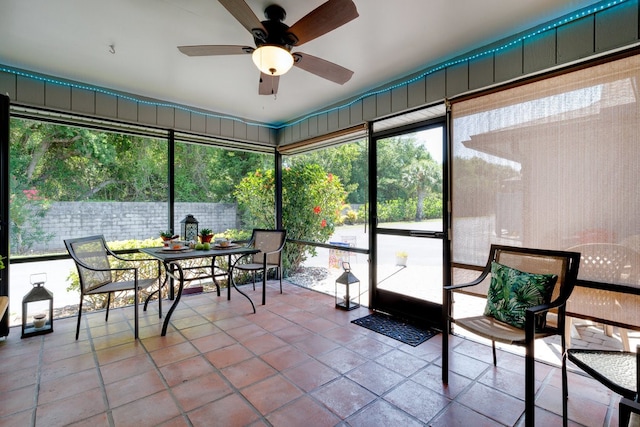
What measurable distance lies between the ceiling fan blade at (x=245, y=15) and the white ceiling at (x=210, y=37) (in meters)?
0.22

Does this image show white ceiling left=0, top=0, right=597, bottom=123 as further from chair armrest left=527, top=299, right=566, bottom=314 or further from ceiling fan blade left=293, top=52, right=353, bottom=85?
chair armrest left=527, top=299, right=566, bottom=314

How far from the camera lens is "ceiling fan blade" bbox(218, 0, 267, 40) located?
5.29 feet

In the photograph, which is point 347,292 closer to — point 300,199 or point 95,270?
point 300,199

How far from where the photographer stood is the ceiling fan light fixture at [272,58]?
1983 millimetres

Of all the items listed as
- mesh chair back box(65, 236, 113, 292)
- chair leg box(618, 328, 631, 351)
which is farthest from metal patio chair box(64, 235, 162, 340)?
chair leg box(618, 328, 631, 351)

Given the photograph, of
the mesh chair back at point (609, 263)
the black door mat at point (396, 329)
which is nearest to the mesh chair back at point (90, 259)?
the black door mat at point (396, 329)

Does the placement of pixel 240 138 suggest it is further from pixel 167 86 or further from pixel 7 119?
pixel 7 119

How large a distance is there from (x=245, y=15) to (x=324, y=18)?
459 millimetres

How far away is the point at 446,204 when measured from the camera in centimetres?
291

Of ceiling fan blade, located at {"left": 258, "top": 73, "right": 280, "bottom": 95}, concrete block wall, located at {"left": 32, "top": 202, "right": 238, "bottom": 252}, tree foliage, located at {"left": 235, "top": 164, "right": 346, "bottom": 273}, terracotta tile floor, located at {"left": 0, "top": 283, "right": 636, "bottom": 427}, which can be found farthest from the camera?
tree foliage, located at {"left": 235, "top": 164, "right": 346, "bottom": 273}

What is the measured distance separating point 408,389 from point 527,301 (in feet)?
3.21

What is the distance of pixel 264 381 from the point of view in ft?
6.95

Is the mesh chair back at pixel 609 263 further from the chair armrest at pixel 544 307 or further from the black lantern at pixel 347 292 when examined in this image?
the black lantern at pixel 347 292

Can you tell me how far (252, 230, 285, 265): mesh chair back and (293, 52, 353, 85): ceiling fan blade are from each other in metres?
2.34
